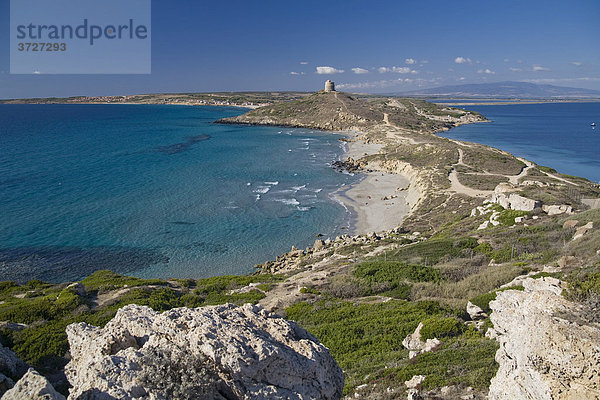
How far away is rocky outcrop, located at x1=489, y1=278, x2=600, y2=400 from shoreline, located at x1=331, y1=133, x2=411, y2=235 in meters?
27.4

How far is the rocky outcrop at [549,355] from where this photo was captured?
532cm

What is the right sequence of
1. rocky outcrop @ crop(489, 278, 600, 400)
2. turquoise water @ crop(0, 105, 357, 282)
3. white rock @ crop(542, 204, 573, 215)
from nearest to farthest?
rocky outcrop @ crop(489, 278, 600, 400), white rock @ crop(542, 204, 573, 215), turquoise water @ crop(0, 105, 357, 282)

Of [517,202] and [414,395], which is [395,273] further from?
[517,202]

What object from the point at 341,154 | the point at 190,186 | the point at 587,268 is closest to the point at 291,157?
the point at 341,154

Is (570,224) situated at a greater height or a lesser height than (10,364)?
greater

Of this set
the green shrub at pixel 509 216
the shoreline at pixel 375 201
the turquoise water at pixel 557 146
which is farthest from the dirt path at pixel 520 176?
the green shrub at pixel 509 216

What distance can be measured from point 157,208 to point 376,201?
25.0 metres

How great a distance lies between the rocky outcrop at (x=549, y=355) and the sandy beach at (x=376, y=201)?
27588mm

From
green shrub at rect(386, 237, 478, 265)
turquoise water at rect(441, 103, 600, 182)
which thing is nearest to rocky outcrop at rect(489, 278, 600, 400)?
green shrub at rect(386, 237, 478, 265)

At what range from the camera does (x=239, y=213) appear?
39.2 m

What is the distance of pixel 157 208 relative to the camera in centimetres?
4038

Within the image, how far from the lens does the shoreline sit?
36.2m

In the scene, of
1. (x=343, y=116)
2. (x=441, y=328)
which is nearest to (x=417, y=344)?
(x=441, y=328)

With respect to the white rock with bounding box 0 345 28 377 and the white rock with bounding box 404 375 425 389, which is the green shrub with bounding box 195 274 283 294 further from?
the white rock with bounding box 404 375 425 389
